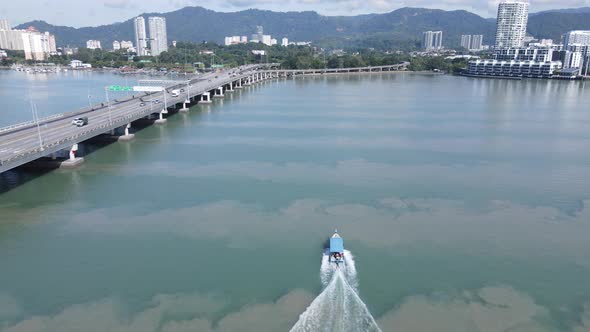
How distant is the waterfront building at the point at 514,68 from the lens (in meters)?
69.9

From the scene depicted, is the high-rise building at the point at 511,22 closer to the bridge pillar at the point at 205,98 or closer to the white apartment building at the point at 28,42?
the bridge pillar at the point at 205,98

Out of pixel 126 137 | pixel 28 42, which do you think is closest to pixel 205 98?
pixel 126 137

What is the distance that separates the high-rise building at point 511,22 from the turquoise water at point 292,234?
130852 mm

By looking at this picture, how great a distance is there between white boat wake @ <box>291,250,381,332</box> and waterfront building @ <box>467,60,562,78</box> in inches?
2925

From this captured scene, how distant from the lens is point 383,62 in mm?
90562

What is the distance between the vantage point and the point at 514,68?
73000 mm

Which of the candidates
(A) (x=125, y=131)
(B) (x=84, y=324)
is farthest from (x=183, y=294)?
(A) (x=125, y=131)

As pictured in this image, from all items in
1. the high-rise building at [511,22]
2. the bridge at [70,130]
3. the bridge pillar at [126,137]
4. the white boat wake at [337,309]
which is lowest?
the white boat wake at [337,309]

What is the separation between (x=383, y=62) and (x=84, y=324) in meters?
89.2

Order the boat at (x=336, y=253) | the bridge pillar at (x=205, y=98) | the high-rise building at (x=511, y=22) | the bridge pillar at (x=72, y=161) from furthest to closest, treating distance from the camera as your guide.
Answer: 1. the high-rise building at (x=511, y=22)
2. the bridge pillar at (x=205, y=98)
3. the bridge pillar at (x=72, y=161)
4. the boat at (x=336, y=253)

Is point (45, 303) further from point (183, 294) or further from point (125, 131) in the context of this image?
point (125, 131)

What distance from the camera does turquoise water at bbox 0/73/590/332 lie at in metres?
8.68

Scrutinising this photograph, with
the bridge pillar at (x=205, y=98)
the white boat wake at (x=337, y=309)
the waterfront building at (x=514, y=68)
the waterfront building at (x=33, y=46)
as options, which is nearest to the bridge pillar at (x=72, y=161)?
the white boat wake at (x=337, y=309)

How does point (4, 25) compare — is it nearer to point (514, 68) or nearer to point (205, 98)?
point (205, 98)
